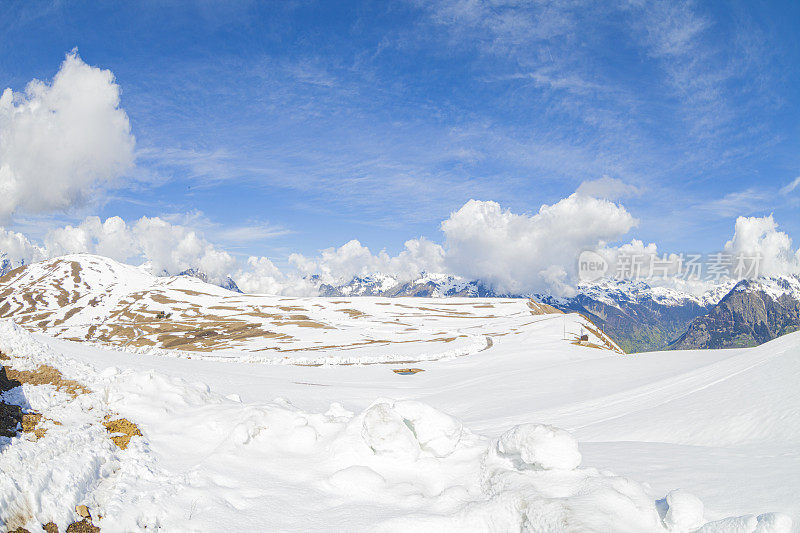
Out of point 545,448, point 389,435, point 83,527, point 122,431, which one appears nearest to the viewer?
point 83,527

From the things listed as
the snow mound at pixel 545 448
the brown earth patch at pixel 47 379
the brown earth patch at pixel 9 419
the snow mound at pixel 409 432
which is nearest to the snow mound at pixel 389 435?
the snow mound at pixel 409 432

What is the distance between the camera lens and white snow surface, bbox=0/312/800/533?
830 cm

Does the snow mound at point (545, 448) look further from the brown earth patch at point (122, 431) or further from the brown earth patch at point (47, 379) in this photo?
the brown earth patch at point (47, 379)

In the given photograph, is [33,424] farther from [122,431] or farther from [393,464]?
[393,464]

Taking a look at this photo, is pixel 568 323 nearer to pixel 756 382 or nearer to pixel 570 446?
pixel 756 382

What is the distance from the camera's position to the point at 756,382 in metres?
15.3

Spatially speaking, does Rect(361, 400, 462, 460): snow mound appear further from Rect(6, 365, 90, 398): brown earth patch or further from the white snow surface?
Rect(6, 365, 90, 398): brown earth patch

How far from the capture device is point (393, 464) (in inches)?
440

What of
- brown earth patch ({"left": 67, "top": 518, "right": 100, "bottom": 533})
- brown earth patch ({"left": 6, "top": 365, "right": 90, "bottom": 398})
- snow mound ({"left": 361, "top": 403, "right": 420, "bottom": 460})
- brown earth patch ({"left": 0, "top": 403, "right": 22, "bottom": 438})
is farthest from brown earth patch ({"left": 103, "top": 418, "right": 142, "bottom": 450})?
snow mound ({"left": 361, "top": 403, "right": 420, "bottom": 460})

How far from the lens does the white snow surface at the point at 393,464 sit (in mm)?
8305

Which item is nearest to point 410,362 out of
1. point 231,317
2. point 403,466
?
point 403,466

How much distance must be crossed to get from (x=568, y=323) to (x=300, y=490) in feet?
367

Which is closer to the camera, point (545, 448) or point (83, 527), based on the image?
point (83, 527)

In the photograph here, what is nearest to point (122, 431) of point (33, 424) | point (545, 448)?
point (33, 424)
